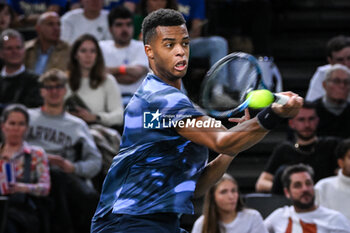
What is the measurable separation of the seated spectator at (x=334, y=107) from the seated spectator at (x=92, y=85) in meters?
1.66

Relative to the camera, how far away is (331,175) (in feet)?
20.8

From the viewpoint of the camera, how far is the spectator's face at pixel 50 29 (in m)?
7.43

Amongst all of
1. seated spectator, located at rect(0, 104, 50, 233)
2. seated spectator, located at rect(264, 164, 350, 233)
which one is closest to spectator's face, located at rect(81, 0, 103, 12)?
seated spectator, located at rect(0, 104, 50, 233)

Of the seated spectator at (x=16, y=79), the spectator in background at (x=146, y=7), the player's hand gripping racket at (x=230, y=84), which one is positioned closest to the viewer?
the player's hand gripping racket at (x=230, y=84)

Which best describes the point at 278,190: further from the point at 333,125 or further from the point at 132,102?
the point at 132,102

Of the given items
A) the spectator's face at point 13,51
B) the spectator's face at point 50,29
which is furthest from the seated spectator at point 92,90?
the spectator's face at point 50,29

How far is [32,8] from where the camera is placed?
8.37m

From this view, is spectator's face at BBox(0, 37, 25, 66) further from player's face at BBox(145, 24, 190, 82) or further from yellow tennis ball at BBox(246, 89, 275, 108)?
yellow tennis ball at BBox(246, 89, 275, 108)

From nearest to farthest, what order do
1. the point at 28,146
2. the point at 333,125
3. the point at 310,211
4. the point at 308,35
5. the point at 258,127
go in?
the point at 258,127
the point at 310,211
the point at 28,146
the point at 333,125
the point at 308,35

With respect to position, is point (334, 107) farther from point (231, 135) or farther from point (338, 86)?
point (231, 135)

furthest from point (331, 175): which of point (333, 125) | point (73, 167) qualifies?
point (73, 167)

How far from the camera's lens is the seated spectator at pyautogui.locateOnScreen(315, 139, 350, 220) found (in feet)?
19.4

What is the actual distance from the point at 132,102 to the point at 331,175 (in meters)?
3.39

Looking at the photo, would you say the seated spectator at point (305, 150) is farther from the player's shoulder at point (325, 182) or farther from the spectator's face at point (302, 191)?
the spectator's face at point (302, 191)
